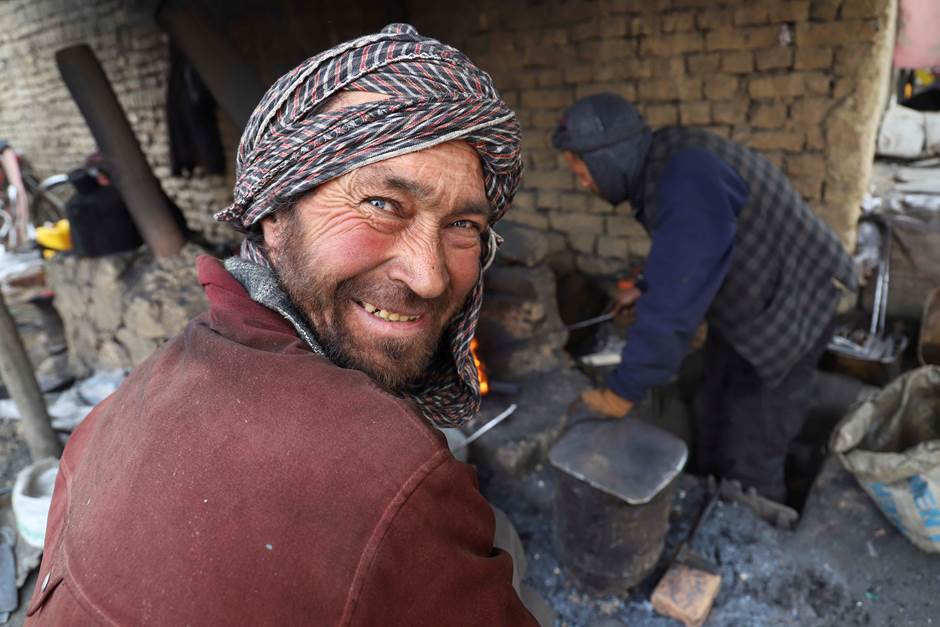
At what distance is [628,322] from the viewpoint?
448 cm

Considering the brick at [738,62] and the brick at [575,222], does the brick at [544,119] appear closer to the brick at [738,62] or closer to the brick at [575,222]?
the brick at [575,222]

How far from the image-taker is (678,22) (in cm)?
401

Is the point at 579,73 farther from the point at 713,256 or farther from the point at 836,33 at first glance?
the point at 713,256

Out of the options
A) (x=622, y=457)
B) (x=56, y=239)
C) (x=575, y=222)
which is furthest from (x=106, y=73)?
(x=622, y=457)

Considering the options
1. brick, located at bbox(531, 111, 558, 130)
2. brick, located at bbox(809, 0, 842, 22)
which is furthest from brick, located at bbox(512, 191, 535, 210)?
brick, located at bbox(809, 0, 842, 22)

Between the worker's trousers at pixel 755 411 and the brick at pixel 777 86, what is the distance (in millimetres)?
1514

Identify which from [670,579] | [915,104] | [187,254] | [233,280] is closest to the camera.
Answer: [233,280]

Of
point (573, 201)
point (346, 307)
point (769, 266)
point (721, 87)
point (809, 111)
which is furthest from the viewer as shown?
point (573, 201)

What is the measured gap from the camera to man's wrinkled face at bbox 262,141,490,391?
1.20m

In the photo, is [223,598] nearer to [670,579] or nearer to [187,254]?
[670,579]

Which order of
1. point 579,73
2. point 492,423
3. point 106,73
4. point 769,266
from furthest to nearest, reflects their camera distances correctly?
point 106,73 → point 579,73 → point 492,423 → point 769,266

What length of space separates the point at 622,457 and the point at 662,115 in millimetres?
2845

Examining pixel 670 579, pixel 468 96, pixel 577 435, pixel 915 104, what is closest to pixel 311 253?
pixel 468 96

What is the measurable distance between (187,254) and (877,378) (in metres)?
4.78
